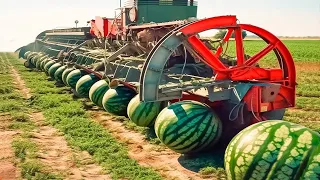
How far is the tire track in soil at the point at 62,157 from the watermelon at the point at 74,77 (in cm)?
424

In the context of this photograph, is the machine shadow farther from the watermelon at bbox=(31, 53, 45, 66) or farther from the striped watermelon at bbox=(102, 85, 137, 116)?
the watermelon at bbox=(31, 53, 45, 66)

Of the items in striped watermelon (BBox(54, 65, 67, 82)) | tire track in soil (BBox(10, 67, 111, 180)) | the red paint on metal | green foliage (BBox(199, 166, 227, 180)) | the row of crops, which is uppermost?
the red paint on metal

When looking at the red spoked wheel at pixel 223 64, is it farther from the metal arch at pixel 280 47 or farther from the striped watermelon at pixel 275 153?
the striped watermelon at pixel 275 153

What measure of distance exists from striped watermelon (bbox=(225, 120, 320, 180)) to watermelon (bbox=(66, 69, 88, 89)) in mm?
9058

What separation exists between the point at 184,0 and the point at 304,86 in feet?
17.6

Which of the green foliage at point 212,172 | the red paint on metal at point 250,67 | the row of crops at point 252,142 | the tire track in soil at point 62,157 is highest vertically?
the red paint on metal at point 250,67

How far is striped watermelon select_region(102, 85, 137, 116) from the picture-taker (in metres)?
8.59

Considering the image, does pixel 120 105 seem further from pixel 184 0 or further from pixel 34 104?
pixel 184 0

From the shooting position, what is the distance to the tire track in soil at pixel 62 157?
5.77 meters

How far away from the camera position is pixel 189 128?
228 inches

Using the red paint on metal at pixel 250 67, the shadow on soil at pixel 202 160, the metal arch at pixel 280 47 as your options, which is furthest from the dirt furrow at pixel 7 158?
the metal arch at pixel 280 47

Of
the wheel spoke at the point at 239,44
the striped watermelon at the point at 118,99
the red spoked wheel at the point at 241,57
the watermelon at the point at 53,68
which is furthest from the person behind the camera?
the watermelon at the point at 53,68

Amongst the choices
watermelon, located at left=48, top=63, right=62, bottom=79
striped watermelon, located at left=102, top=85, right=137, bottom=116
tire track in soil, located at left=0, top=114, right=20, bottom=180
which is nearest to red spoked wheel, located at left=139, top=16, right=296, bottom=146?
striped watermelon, located at left=102, top=85, right=137, bottom=116

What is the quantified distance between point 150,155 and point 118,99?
2363 mm
